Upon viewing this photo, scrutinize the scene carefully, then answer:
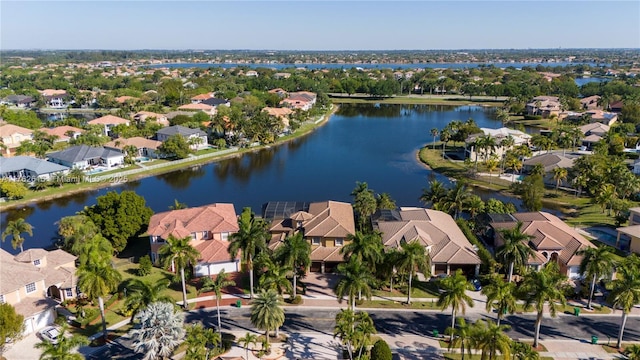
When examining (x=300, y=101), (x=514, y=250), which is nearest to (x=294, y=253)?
(x=514, y=250)

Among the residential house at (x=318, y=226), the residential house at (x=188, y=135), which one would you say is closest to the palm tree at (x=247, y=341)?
the residential house at (x=318, y=226)

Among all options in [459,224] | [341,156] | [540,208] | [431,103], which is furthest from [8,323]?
[431,103]

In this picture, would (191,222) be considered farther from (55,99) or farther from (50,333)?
(55,99)

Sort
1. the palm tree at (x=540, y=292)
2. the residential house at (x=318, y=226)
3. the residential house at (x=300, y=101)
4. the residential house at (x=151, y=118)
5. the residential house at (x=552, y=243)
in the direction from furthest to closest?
the residential house at (x=300, y=101), the residential house at (x=151, y=118), the residential house at (x=318, y=226), the residential house at (x=552, y=243), the palm tree at (x=540, y=292)

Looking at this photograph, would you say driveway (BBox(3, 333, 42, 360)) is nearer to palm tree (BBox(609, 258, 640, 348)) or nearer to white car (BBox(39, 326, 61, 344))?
white car (BBox(39, 326, 61, 344))

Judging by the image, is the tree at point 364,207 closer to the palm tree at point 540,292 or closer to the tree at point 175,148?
the palm tree at point 540,292

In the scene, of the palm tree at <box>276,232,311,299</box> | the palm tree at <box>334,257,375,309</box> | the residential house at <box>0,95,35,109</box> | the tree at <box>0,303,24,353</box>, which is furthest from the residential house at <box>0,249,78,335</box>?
the residential house at <box>0,95,35,109</box>
